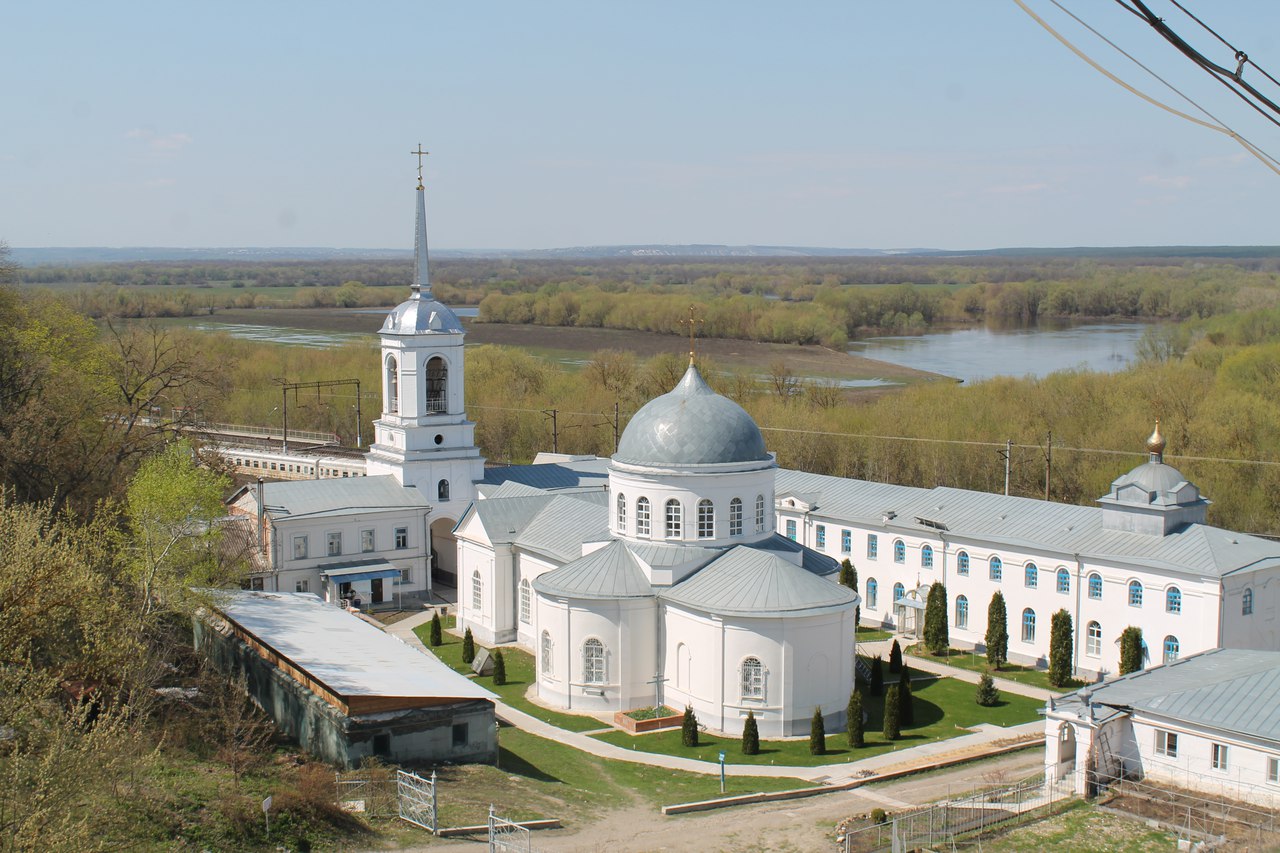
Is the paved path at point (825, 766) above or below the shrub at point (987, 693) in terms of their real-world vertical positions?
below

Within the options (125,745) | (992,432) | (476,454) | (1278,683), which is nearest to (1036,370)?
(992,432)

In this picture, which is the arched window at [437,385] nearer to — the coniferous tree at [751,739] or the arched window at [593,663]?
the arched window at [593,663]

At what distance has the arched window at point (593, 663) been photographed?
30125 millimetres

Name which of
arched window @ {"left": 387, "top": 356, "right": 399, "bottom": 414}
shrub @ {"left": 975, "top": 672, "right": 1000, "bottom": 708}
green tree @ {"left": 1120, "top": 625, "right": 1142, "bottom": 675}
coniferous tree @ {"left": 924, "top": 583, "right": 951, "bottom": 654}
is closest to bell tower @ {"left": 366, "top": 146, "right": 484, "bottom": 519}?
arched window @ {"left": 387, "top": 356, "right": 399, "bottom": 414}

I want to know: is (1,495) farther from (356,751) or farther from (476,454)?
(476,454)

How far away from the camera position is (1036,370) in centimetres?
8988

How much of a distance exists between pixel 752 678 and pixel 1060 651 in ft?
27.6

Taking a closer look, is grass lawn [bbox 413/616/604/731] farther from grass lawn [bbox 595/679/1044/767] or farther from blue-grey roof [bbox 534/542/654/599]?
blue-grey roof [bbox 534/542/654/599]

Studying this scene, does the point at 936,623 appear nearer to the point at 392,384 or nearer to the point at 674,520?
the point at 674,520

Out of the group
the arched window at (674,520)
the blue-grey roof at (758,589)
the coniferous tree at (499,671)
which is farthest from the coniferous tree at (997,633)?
the coniferous tree at (499,671)

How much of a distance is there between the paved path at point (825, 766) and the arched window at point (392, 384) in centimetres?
1490

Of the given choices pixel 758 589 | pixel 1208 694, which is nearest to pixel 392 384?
pixel 758 589

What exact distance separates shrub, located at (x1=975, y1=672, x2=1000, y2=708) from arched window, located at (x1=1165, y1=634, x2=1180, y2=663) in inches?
171

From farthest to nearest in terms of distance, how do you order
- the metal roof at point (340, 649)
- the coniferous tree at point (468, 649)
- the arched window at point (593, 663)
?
the coniferous tree at point (468, 649) < the arched window at point (593, 663) < the metal roof at point (340, 649)
